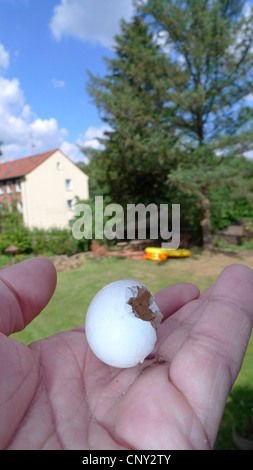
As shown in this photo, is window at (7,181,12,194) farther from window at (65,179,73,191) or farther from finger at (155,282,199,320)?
finger at (155,282,199,320)

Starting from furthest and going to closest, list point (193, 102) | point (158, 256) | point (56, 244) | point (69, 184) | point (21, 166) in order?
point (69, 184)
point (21, 166)
point (56, 244)
point (158, 256)
point (193, 102)

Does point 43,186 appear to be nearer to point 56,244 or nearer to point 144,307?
point 56,244

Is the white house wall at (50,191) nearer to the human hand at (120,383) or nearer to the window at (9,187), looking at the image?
the window at (9,187)

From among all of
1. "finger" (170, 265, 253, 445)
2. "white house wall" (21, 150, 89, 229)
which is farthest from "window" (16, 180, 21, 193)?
"finger" (170, 265, 253, 445)

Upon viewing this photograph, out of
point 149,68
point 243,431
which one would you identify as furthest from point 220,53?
point 243,431

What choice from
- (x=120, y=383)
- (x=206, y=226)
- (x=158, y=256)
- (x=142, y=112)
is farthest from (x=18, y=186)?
(x=120, y=383)

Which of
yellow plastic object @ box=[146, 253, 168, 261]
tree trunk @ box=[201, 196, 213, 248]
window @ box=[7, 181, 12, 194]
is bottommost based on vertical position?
yellow plastic object @ box=[146, 253, 168, 261]
